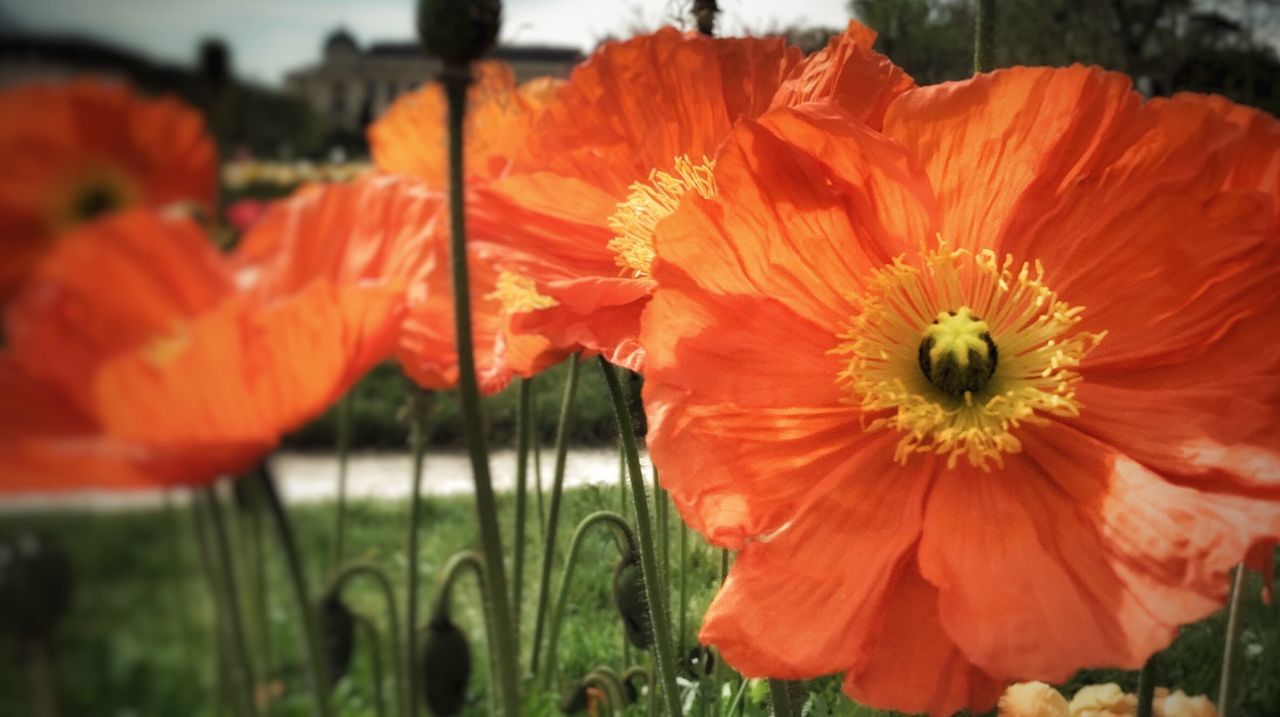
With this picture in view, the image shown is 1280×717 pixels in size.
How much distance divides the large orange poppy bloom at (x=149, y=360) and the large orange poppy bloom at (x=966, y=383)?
0.51 feet

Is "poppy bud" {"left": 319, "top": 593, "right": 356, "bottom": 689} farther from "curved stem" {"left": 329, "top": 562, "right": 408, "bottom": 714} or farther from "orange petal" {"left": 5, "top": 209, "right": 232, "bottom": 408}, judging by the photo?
"orange petal" {"left": 5, "top": 209, "right": 232, "bottom": 408}

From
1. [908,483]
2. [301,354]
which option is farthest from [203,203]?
[908,483]

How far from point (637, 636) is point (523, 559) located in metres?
0.07

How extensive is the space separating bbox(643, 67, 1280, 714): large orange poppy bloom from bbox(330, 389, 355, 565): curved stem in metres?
0.11

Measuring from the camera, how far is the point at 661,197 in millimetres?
500

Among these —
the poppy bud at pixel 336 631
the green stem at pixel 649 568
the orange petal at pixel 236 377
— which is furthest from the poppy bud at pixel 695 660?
the orange petal at pixel 236 377

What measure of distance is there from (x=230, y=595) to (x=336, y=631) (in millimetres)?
97

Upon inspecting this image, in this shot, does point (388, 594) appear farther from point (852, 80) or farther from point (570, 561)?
point (852, 80)

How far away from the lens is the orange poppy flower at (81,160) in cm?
26

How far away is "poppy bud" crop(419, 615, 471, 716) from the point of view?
44cm

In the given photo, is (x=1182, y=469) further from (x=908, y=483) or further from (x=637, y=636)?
(x=637, y=636)

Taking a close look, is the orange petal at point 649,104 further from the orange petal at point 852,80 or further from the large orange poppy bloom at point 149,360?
the large orange poppy bloom at point 149,360

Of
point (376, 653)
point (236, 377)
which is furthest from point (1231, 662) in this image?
point (236, 377)

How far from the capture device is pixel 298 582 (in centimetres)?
32
